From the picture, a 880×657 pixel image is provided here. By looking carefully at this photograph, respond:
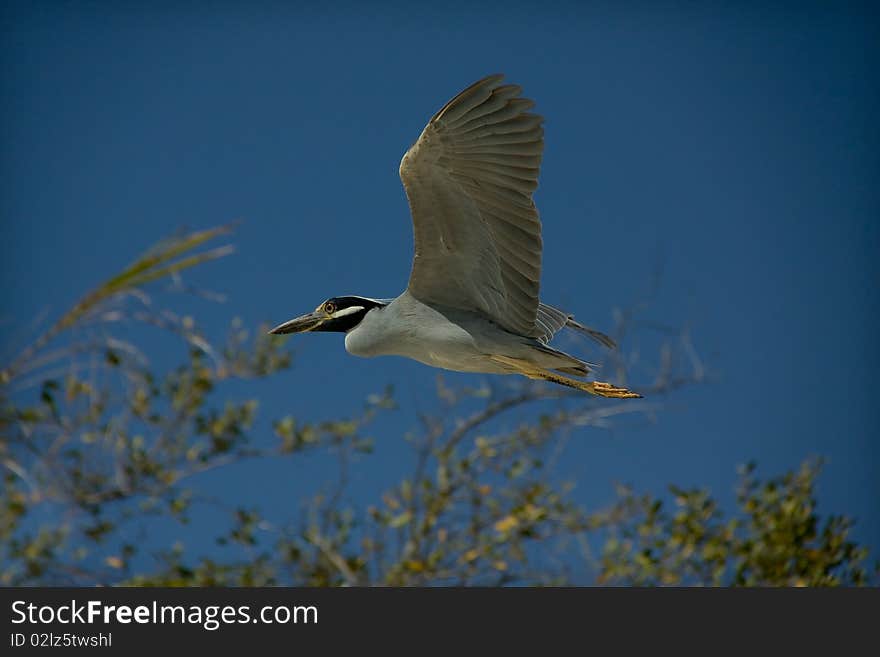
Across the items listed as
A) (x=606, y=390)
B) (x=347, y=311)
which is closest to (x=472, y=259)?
(x=347, y=311)

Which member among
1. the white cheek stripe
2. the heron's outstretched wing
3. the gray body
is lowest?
the gray body

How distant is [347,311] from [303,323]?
15 cm

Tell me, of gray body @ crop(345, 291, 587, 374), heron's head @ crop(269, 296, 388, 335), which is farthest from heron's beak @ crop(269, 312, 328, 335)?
gray body @ crop(345, 291, 587, 374)

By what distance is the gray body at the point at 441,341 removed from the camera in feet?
7.66

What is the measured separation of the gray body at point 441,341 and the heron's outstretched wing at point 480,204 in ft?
0.21

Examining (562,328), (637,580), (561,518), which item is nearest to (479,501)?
(561,518)

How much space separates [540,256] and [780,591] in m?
1.64

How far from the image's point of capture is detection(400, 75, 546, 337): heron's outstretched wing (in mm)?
2348

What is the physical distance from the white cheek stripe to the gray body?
37 mm

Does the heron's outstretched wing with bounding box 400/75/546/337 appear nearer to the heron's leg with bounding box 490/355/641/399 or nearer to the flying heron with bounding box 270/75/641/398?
the flying heron with bounding box 270/75/641/398

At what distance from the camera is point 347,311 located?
Result: 2.43 m

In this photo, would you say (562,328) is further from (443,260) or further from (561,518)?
(561,518)

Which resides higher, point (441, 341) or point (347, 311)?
point (347, 311)

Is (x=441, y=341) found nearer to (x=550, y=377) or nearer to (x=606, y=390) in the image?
(x=550, y=377)
